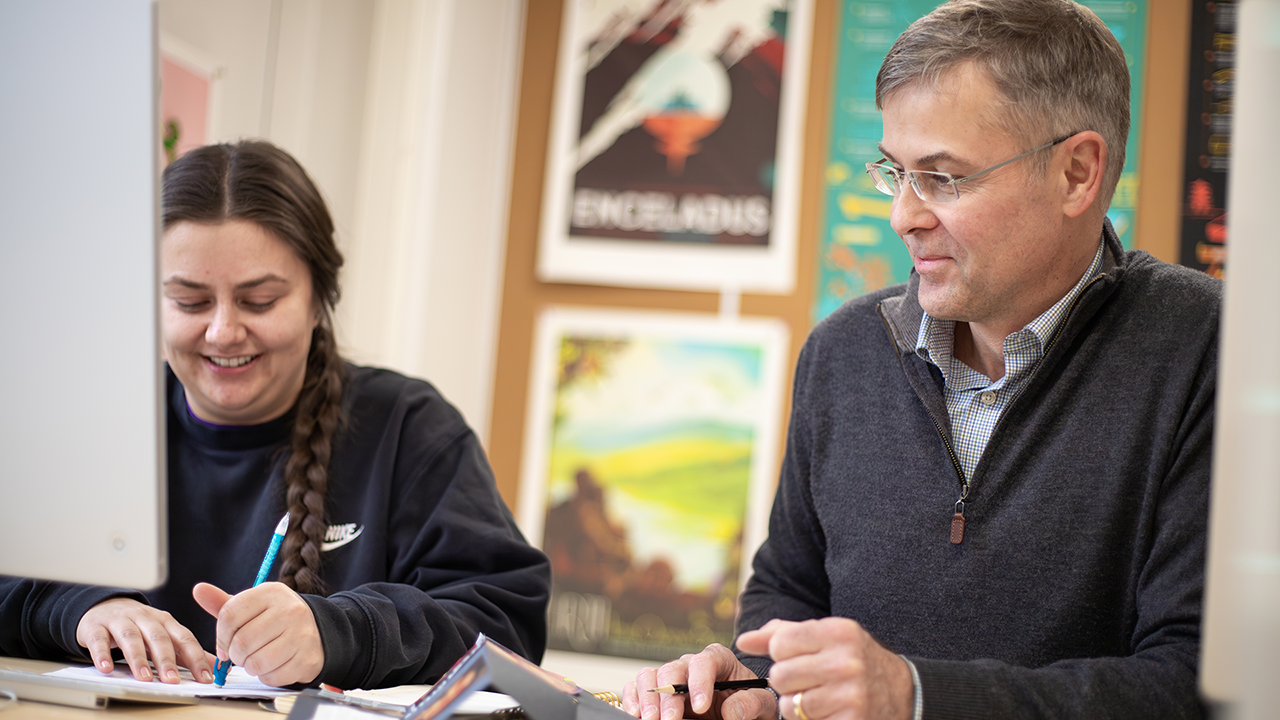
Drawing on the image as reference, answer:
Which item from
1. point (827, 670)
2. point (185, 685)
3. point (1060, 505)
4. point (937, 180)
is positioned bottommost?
point (185, 685)

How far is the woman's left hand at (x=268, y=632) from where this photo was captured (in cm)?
98

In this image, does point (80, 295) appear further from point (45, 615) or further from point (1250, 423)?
point (1250, 423)

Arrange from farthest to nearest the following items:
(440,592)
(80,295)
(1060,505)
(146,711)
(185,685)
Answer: (440,592) < (1060,505) < (185,685) < (146,711) < (80,295)

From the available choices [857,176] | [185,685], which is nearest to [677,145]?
[857,176]

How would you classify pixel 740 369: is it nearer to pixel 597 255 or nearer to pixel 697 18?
pixel 597 255

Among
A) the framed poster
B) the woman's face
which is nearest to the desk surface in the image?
the woman's face

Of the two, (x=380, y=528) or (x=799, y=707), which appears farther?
(x=380, y=528)

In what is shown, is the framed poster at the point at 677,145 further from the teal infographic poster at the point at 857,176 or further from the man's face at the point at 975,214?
the man's face at the point at 975,214

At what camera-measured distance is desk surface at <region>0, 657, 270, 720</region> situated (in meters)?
0.85

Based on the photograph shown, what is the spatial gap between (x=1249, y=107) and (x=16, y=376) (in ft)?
3.01

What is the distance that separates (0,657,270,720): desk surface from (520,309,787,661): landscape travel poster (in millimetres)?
1845

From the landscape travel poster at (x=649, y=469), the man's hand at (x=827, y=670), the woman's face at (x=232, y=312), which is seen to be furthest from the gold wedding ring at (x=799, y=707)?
the landscape travel poster at (x=649, y=469)

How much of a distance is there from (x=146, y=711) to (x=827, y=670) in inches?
23.3

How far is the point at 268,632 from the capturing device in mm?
992
